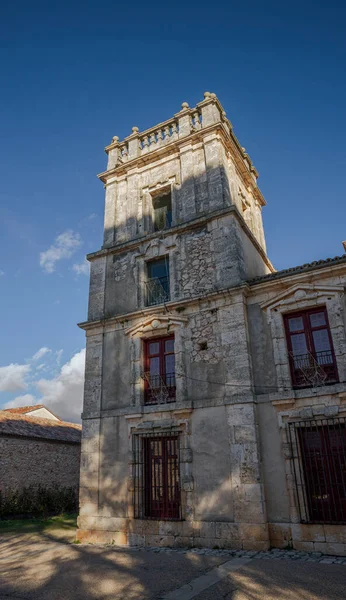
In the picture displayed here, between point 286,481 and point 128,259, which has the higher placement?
point 128,259

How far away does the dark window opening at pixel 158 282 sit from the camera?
12.5m

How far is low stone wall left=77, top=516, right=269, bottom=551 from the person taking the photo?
868 centimetres

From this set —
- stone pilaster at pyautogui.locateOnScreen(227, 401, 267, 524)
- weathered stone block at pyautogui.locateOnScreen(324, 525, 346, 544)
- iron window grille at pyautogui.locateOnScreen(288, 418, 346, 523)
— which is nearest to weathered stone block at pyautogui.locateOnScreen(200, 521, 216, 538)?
stone pilaster at pyautogui.locateOnScreen(227, 401, 267, 524)

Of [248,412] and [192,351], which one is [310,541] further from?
[192,351]

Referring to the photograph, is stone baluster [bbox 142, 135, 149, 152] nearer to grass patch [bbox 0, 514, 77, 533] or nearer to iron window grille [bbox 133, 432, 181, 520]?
iron window grille [bbox 133, 432, 181, 520]

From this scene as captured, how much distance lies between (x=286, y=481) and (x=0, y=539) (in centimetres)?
813

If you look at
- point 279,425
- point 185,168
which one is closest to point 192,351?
point 279,425

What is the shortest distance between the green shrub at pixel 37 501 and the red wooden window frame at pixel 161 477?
7.43 meters

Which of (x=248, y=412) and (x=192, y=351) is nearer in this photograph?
(x=248, y=412)

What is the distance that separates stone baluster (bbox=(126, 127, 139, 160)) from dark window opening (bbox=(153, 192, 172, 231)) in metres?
2.01

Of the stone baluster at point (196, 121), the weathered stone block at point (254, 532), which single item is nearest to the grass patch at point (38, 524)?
the weathered stone block at point (254, 532)

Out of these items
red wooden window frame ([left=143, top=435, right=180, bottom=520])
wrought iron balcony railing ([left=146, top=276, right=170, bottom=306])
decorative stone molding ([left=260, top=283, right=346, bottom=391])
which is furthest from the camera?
wrought iron balcony railing ([left=146, top=276, right=170, bottom=306])

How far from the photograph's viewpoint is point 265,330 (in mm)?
10359

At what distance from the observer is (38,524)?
14.0 metres
